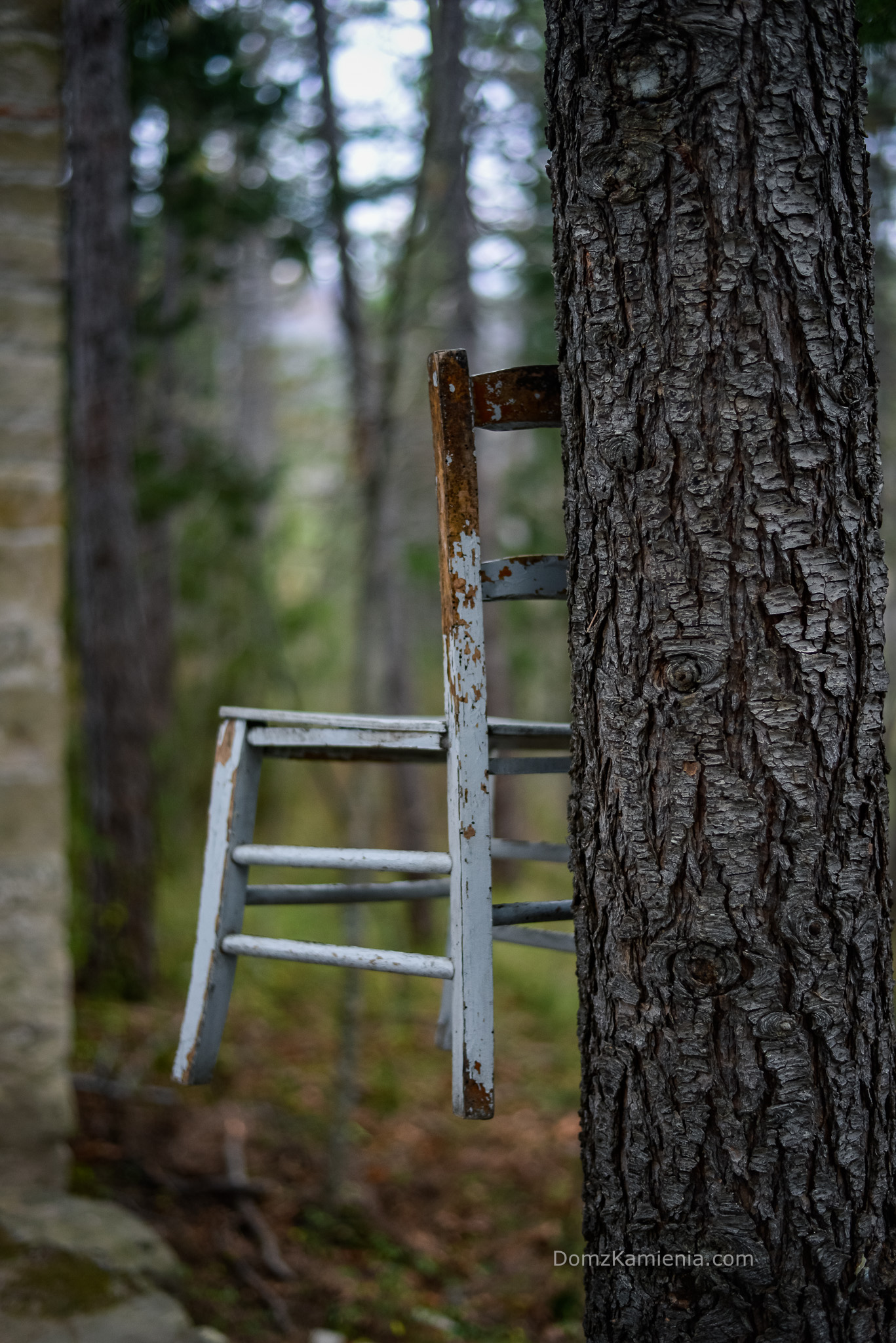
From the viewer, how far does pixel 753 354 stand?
4.03 feet

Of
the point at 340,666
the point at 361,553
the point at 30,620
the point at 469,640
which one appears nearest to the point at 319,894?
the point at 469,640

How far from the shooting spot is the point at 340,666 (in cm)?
884

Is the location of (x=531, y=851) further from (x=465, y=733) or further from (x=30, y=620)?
(x=30, y=620)

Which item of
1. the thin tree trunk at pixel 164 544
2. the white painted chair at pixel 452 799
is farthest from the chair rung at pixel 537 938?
the thin tree trunk at pixel 164 544

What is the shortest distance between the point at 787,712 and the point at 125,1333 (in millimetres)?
1930

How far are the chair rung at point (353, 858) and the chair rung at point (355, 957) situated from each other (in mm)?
116

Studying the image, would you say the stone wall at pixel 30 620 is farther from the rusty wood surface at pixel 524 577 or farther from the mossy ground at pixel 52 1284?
the rusty wood surface at pixel 524 577

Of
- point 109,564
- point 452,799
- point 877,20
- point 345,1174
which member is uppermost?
point 877,20

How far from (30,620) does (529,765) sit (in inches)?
71.2

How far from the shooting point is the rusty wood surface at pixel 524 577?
150 centimetres

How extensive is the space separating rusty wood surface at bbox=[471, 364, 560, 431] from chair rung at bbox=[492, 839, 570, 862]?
0.72 metres

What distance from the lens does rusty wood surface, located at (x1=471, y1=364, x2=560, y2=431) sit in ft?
4.82

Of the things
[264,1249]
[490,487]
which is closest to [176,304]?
[490,487]

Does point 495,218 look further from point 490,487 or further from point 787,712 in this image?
point 787,712
